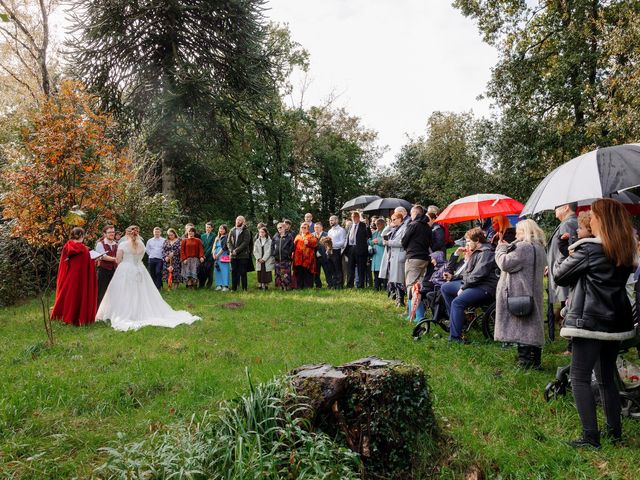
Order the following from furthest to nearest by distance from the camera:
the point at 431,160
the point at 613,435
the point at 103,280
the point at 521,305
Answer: the point at 431,160
the point at 103,280
the point at 521,305
the point at 613,435

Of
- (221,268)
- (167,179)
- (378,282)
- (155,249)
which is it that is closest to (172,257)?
(155,249)

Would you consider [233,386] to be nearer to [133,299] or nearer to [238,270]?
[133,299]

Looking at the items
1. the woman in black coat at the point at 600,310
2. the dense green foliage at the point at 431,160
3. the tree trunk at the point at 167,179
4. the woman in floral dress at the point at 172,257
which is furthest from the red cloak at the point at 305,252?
the dense green foliage at the point at 431,160

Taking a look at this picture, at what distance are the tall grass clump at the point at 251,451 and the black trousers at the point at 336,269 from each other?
33.9 feet

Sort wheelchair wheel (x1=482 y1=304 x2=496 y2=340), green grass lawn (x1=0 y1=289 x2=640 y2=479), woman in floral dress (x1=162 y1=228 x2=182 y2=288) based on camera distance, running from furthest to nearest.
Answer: woman in floral dress (x1=162 y1=228 x2=182 y2=288)
wheelchair wheel (x1=482 y1=304 x2=496 y2=340)
green grass lawn (x1=0 y1=289 x2=640 y2=479)

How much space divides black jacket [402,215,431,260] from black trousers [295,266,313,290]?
5.56 m

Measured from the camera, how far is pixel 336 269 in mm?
13820

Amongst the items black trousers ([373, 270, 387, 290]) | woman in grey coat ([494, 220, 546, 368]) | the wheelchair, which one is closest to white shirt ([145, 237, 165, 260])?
black trousers ([373, 270, 387, 290])

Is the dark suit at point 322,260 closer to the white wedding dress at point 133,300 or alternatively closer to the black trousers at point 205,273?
the black trousers at point 205,273

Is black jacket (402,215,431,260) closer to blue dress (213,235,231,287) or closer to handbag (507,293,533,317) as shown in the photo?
handbag (507,293,533,317)

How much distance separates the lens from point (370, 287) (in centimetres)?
1370

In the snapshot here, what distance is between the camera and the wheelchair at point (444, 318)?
715cm

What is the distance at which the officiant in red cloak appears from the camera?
31.4 ft

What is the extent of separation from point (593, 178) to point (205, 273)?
11871 millimetres
